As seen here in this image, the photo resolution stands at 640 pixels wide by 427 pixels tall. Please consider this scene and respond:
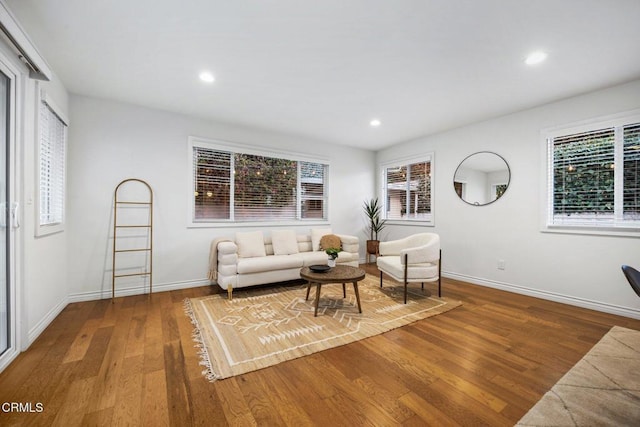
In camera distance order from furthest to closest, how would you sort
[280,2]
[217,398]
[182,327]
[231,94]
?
[231,94]
[182,327]
[280,2]
[217,398]

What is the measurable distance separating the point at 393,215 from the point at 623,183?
3471mm

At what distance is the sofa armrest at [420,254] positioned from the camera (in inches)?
138

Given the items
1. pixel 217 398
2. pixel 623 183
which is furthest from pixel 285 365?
pixel 623 183

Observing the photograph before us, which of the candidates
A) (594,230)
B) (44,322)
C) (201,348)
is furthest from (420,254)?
(44,322)

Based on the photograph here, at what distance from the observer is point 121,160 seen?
3748 mm

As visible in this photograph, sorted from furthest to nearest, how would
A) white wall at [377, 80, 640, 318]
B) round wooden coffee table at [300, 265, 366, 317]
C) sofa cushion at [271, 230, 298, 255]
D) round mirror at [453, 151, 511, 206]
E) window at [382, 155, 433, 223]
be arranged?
window at [382, 155, 433, 223], sofa cushion at [271, 230, 298, 255], round mirror at [453, 151, 511, 206], white wall at [377, 80, 640, 318], round wooden coffee table at [300, 265, 366, 317]

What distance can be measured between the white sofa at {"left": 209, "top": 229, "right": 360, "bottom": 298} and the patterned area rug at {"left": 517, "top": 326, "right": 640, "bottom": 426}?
9.98ft

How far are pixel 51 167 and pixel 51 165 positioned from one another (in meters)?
0.02

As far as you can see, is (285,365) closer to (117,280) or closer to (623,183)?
(117,280)

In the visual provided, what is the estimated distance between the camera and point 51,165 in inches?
116

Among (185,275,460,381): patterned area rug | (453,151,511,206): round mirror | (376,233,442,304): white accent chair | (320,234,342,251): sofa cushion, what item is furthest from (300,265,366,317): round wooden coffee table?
(453,151,511,206): round mirror

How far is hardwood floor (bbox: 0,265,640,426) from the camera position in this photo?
157 cm

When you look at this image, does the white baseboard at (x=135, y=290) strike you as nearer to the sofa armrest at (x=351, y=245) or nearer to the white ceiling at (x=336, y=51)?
the sofa armrest at (x=351, y=245)

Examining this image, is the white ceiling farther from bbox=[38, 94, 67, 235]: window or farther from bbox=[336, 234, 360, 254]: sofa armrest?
bbox=[336, 234, 360, 254]: sofa armrest
